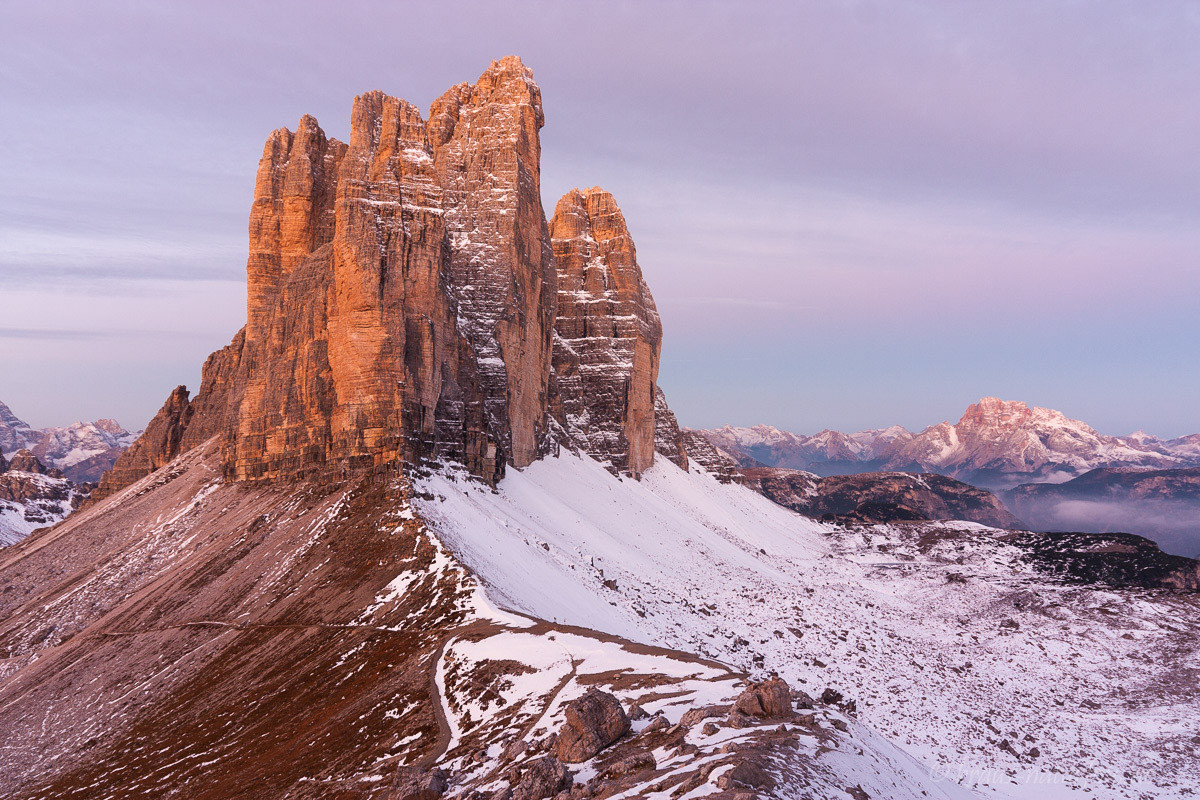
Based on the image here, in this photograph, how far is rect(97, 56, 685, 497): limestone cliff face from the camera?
55281mm

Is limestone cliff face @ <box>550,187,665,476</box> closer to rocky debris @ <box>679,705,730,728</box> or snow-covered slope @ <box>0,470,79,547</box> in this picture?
rocky debris @ <box>679,705,730,728</box>

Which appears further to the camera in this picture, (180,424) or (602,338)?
(602,338)

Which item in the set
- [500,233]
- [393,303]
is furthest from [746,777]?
[500,233]

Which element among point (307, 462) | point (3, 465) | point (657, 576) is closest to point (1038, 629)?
point (657, 576)

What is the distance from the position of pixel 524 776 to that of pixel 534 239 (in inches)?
2802

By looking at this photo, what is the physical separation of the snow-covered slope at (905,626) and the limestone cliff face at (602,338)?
1294cm

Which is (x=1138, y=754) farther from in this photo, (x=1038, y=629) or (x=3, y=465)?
(x=3, y=465)

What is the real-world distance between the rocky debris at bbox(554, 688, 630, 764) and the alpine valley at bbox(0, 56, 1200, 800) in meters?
0.08

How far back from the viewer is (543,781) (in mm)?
14430

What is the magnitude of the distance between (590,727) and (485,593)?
1842cm

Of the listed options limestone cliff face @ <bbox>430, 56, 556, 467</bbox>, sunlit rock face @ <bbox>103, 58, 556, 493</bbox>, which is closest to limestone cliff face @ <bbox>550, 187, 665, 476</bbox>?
sunlit rock face @ <bbox>103, 58, 556, 493</bbox>

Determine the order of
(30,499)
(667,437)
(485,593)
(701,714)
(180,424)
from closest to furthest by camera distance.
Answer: (701,714) < (485,593) < (180,424) < (667,437) < (30,499)

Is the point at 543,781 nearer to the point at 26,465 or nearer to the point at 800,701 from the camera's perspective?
the point at 800,701

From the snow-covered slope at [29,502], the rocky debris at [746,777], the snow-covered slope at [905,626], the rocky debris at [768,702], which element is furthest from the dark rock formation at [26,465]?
the rocky debris at [746,777]
